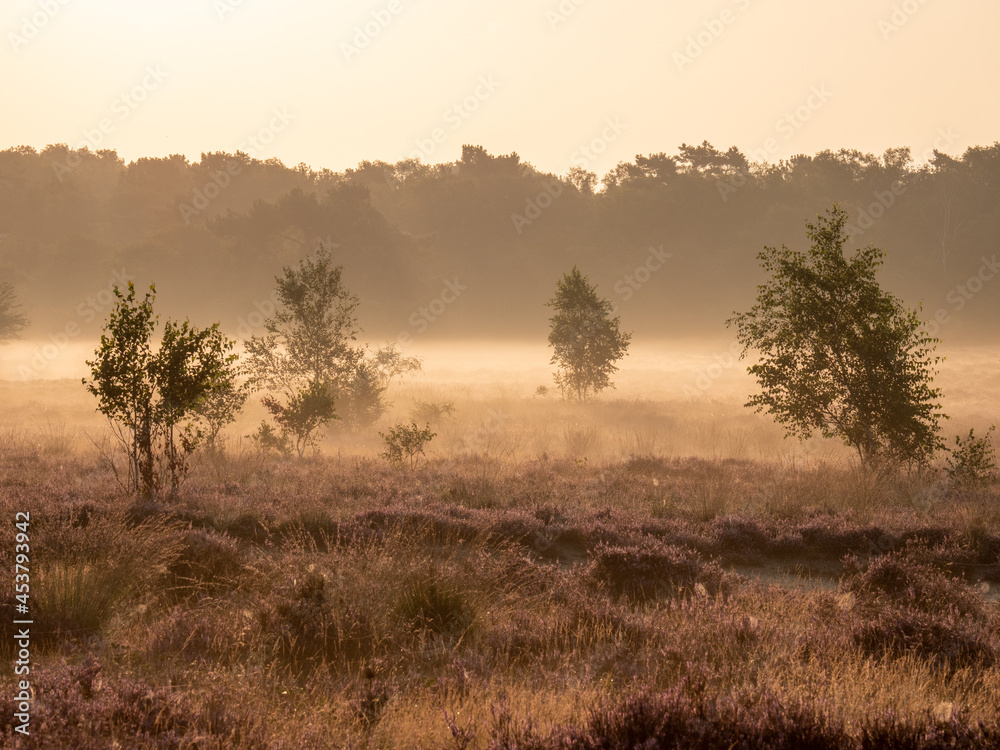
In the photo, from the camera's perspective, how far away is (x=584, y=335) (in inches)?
1140

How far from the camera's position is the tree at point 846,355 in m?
13.5

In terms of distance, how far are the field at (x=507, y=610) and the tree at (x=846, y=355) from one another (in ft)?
3.53

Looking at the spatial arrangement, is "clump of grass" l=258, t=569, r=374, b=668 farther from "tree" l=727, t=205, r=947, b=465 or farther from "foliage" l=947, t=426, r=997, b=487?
"foliage" l=947, t=426, r=997, b=487

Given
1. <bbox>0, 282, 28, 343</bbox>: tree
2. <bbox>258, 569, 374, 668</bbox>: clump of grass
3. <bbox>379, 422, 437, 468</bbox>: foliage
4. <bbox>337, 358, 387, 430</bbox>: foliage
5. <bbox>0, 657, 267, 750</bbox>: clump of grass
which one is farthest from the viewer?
<bbox>0, 282, 28, 343</bbox>: tree

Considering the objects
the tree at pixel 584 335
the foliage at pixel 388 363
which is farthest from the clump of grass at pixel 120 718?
the tree at pixel 584 335

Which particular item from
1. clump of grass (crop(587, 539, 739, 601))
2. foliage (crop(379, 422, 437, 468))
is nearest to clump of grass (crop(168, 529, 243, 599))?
clump of grass (crop(587, 539, 739, 601))

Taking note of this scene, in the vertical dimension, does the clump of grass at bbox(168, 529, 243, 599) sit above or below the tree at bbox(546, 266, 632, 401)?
below

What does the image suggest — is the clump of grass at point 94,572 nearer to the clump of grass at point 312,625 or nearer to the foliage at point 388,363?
the clump of grass at point 312,625

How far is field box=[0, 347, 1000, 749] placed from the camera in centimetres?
387

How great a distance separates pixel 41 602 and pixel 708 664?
533 cm

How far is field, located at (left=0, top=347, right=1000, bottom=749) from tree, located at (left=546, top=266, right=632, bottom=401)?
50.1ft

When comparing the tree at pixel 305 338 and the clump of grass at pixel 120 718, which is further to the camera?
the tree at pixel 305 338

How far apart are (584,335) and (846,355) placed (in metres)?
15.1

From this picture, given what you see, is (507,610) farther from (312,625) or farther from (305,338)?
(305,338)
